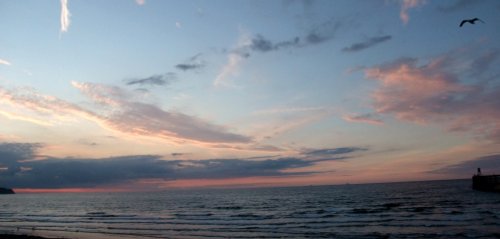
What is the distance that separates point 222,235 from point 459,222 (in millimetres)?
22292

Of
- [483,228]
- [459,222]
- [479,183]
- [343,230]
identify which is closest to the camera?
[483,228]

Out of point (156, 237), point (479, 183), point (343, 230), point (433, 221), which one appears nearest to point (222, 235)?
point (156, 237)

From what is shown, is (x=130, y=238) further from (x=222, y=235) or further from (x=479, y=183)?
(x=479, y=183)

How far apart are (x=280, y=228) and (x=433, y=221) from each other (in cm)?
1521

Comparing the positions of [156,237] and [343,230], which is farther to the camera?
[343,230]

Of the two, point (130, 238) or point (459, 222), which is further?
point (459, 222)

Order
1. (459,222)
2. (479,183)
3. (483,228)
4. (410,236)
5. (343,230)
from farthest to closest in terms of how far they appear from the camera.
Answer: (479,183)
(459,222)
(343,230)
(483,228)
(410,236)

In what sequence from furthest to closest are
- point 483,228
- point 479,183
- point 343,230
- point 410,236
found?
point 479,183 → point 343,230 → point 483,228 → point 410,236

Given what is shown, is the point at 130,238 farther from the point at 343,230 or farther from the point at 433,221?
the point at 433,221

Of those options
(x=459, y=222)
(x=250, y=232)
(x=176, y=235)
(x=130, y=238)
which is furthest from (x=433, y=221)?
(x=130, y=238)

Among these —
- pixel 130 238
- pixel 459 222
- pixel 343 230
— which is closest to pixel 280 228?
pixel 343 230

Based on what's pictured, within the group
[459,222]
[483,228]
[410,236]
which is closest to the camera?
[410,236]

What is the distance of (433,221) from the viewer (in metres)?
37.7

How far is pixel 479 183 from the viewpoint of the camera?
336 ft
